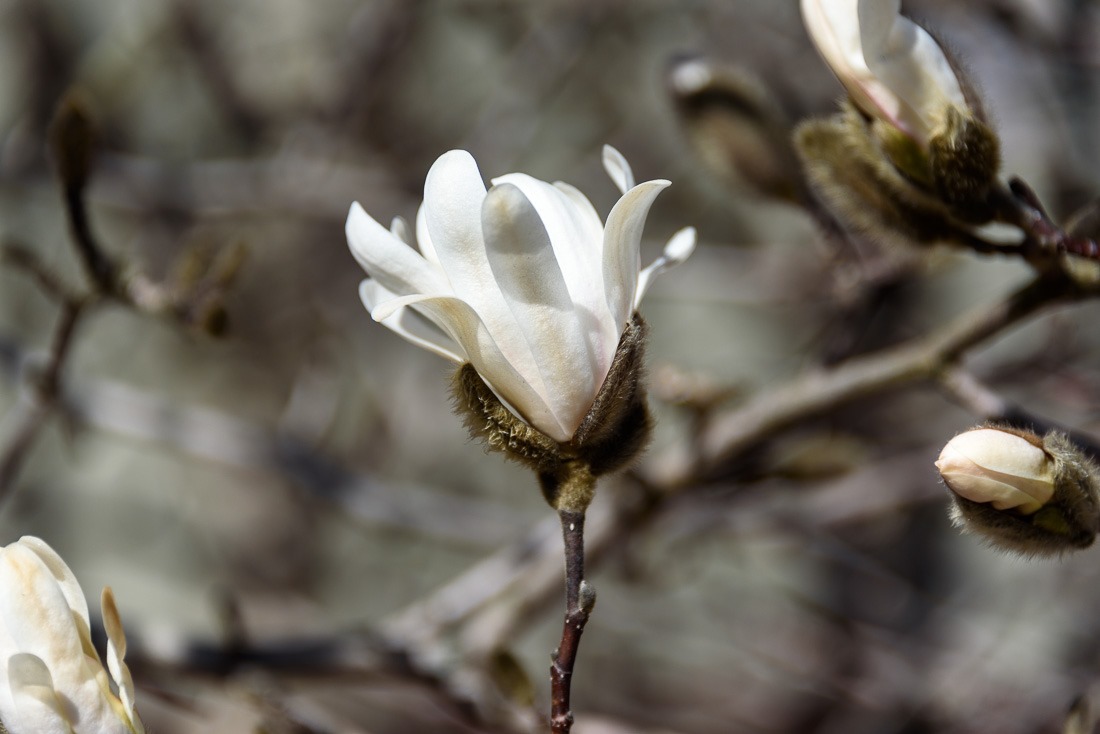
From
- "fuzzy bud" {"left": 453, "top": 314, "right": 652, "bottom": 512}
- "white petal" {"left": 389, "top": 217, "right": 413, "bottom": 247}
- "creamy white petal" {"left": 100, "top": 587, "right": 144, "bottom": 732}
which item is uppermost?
"white petal" {"left": 389, "top": 217, "right": 413, "bottom": 247}

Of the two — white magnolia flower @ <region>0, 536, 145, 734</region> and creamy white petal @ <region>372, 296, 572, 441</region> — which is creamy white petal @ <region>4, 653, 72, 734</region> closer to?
white magnolia flower @ <region>0, 536, 145, 734</region>

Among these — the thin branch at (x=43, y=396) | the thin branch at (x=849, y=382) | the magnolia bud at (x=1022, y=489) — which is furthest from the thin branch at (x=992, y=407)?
the thin branch at (x=43, y=396)

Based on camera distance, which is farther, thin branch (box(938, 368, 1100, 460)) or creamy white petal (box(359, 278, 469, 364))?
thin branch (box(938, 368, 1100, 460))

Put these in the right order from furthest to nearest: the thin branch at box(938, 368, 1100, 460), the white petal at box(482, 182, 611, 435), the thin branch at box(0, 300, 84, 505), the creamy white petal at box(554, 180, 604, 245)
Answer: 1. the thin branch at box(0, 300, 84, 505)
2. the thin branch at box(938, 368, 1100, 460)
3. the creamy white petal at box(554, 180, 604, 245)
4. the white petal at box(482, 182, 611, 435)

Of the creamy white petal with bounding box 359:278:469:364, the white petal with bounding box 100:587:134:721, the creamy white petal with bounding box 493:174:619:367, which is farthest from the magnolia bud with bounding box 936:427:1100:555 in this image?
the white petal with bounding box 100:587:134:721

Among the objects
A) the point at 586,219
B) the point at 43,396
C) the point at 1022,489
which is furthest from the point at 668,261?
the point at 43,396

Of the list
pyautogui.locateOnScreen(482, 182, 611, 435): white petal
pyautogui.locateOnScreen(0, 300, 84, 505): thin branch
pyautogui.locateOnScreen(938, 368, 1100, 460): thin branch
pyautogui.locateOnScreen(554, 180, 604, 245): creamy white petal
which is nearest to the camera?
pyautogui.locateOnScreen(482, 182, 611, 435): white petal
